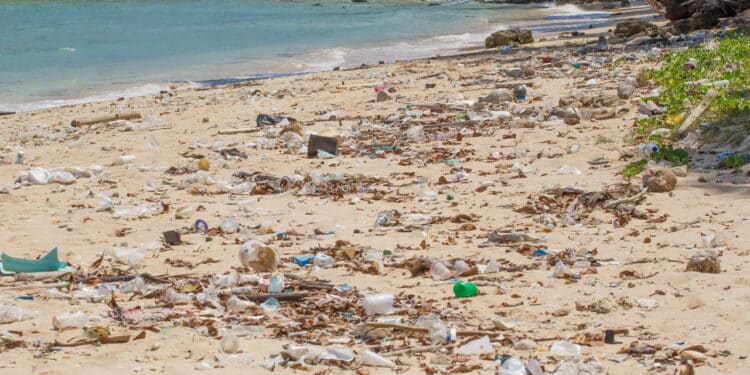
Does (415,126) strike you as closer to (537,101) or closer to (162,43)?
(537,101)

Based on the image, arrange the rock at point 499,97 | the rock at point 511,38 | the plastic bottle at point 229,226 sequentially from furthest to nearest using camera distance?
the rock at point 511,38 → the rock at point 499,97 → the plastic bottle at point 229,226

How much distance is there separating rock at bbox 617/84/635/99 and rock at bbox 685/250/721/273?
5114mm

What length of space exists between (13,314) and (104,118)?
729 centimetres

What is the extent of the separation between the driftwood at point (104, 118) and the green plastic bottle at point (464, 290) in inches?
301

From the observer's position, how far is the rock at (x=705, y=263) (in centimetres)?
→ 419

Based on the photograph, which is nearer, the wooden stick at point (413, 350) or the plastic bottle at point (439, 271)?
the wooden stick at point (413, 350)

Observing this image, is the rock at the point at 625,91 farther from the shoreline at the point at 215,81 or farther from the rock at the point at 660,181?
the shoreline at the point at 215,81

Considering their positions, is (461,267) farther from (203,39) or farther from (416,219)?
(203,39)

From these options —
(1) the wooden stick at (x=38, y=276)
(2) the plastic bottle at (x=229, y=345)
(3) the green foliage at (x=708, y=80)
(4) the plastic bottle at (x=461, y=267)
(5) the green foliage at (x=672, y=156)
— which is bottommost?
(4) the plastic bottle at (x=461, y=267)

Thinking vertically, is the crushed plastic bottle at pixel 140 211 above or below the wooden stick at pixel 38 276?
below

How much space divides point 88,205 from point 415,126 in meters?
3.38

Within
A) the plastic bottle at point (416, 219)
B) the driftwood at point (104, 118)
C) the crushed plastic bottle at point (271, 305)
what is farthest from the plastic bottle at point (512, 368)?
the driftwood at point (104, 118)

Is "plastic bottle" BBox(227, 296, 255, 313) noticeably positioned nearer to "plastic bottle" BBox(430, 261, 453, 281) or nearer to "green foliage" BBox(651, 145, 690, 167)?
"plastic bottle" BBox(430, 261, 453, 281)

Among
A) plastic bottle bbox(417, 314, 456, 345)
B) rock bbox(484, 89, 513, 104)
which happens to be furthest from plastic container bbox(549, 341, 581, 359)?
rock bbox(484, 89, 513, 104)
